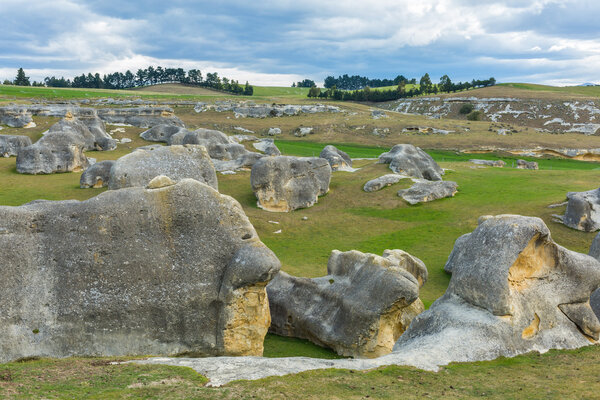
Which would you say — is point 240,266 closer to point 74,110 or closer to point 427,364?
point 427,364

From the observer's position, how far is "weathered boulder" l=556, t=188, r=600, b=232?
36.1 metres

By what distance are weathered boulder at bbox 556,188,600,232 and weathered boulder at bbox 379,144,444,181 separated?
17742 mm

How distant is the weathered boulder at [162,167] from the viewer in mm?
31438

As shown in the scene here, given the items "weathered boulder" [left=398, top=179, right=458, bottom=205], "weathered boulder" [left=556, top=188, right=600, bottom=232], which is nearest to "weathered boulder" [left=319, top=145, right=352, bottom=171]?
"weathered boulder" [left=398, top=179, right=458, bottom=205]

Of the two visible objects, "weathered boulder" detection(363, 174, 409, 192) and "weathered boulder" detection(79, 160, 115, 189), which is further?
"weathered boulder" detection(363, 174, 409, 192)

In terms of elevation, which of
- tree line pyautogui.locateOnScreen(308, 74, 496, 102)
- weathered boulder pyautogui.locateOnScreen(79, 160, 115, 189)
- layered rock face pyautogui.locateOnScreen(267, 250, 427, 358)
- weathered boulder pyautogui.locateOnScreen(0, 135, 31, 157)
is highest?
tree line pyautogui.locateOnScreen(308, 74, 496, 102)

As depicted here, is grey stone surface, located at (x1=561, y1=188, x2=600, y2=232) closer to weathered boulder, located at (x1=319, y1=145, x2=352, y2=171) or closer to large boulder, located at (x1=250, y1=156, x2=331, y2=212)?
large boulder, located at (x1=250, y1=156, x2=331, y2=212)

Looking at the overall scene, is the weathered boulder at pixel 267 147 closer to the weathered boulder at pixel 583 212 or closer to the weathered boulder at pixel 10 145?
the weathered boulder at pixel 10 145

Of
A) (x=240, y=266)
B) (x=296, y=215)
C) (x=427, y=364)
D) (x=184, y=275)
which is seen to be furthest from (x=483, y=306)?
(x=296, y=215)

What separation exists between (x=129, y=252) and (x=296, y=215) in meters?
27.5

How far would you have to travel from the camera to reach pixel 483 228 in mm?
18625

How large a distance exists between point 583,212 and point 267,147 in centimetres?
4510

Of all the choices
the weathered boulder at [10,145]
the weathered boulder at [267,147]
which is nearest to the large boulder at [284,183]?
the weathered boulder at [267,147]

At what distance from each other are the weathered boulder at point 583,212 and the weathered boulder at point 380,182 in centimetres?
1680
